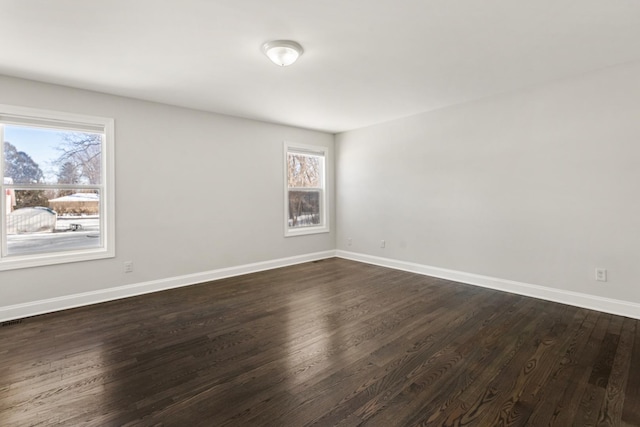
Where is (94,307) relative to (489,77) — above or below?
below

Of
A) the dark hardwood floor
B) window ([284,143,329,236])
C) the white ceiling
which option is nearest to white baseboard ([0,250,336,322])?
the dark hardwood floor

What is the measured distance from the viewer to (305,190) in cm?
586

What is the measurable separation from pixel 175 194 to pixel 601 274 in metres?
5.13

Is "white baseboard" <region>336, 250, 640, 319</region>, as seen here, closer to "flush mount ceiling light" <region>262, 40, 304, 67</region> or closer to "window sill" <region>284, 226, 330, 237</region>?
"window sill" <region>284, 226, 330, 237</region>

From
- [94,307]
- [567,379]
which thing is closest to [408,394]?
[567,379]

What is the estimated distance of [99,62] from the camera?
9.39 feet

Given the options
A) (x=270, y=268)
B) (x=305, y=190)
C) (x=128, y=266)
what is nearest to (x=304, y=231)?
(x=305, y=190)

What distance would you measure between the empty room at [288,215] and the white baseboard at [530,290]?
2 cm

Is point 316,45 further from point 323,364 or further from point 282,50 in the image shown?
point 323,364

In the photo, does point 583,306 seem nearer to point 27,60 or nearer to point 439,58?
point 439,58

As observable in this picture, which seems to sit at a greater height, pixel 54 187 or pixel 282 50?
pixel 282 50

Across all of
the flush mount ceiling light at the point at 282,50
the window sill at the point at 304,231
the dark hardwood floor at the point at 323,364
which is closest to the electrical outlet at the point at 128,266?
the dark hardwood floor at the point at 323,364

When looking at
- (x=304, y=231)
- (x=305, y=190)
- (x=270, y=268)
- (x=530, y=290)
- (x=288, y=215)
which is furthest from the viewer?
(x=305, y=190)

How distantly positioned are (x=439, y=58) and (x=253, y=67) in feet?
5.87
